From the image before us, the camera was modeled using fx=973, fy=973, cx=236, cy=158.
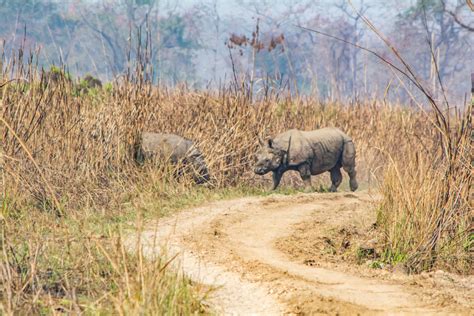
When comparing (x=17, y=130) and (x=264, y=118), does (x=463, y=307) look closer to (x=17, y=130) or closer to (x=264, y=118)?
(x=17, y=130)

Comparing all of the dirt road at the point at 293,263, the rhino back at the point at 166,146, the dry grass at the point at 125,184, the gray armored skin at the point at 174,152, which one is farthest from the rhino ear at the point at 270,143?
the dirt road at the point at 293,263

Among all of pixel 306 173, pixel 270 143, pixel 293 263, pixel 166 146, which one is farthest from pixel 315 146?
pixel 293 263

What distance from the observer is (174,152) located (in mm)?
12047

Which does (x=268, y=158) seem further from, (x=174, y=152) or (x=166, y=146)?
(x=166, y=146)

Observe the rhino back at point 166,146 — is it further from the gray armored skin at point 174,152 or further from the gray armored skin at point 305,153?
the gray armored skin at point 305,153

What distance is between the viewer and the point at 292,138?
43.2ft

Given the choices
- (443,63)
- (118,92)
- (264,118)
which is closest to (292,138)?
(264,118)

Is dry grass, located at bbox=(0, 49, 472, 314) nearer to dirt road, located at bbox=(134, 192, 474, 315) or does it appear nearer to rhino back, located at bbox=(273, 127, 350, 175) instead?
dirt road, located at bbox=(134, 192, 474, 315)

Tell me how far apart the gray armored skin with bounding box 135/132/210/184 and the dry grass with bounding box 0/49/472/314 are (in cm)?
16

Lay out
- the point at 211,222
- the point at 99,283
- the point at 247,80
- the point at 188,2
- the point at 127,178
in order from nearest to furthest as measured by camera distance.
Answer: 1. the point at 99,283
2. the point at 211,222
3. the point at 127,178
4. the point at 247,80
5. the point at 188,2

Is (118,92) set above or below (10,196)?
above

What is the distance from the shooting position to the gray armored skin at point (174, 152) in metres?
11.7

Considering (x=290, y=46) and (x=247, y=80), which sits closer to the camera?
(x=247, y=80)

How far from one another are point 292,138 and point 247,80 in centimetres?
141
